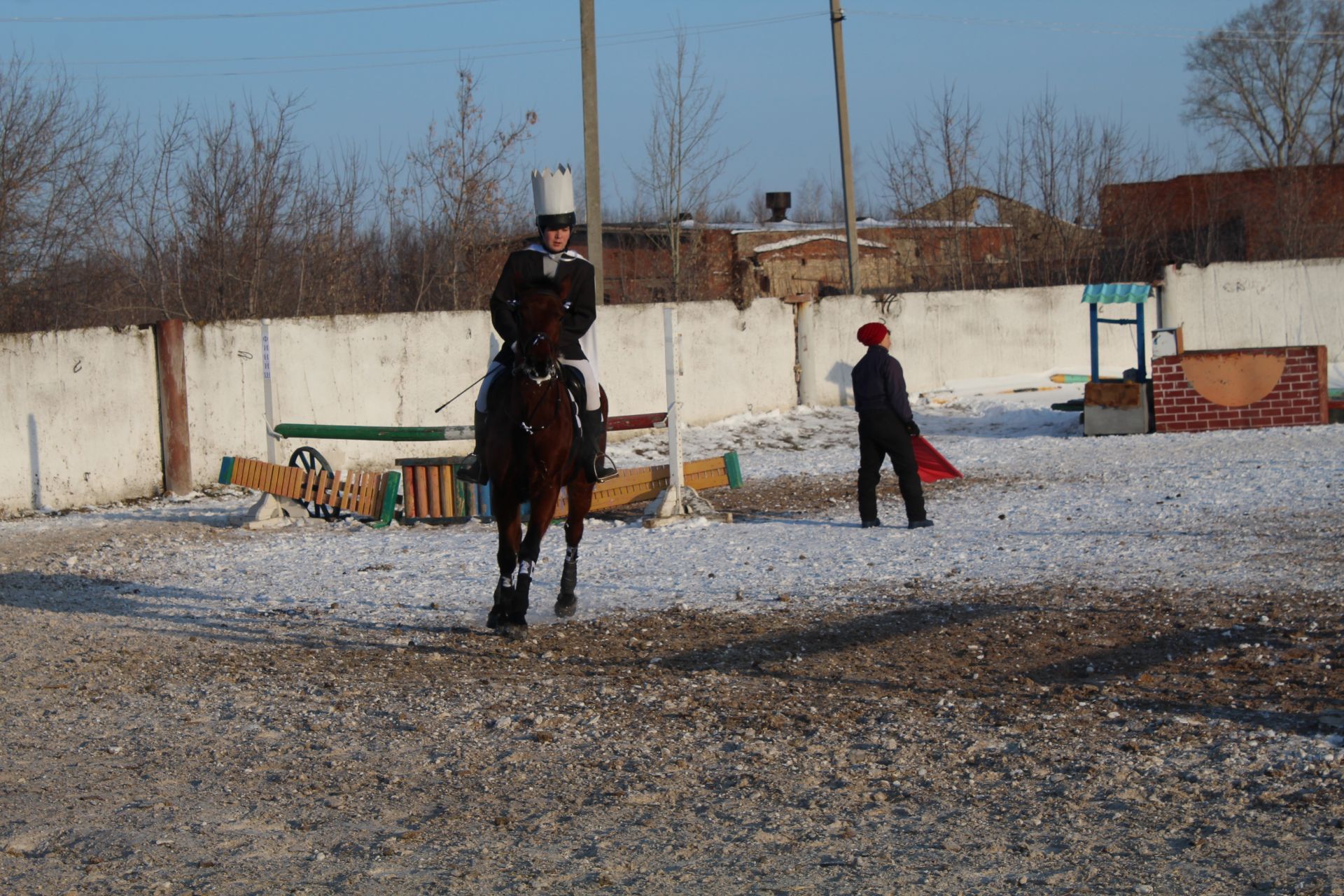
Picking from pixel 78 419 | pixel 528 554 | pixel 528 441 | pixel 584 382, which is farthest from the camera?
pixel 78 419

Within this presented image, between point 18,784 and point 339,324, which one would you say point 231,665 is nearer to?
point 18,784

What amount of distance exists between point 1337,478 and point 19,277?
62.5 feet

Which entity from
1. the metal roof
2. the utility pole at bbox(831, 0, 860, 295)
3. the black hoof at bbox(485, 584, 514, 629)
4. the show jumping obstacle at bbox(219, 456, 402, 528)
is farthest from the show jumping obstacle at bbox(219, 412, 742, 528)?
the utility pole at bbox(831, 0, 860, 295)

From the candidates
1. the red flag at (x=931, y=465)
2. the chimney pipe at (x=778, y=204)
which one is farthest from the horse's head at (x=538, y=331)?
A: the chimney pipe at (x=778, y=204)

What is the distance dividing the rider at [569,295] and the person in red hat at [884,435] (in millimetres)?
4493

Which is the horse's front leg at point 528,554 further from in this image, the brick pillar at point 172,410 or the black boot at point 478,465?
the brick pillar at point 172,410

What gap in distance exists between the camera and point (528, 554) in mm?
8125

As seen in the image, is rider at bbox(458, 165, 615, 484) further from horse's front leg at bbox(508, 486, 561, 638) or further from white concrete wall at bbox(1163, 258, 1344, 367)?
white concrete wall at bbox(1163, 258, 1344, 367)

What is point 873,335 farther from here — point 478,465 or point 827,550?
point 478,465

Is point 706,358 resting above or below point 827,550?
above

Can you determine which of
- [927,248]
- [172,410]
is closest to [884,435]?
[172,410]

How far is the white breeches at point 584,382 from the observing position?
803 centimetres

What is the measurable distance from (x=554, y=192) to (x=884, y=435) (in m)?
5.19

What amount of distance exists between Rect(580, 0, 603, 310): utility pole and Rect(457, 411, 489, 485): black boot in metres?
13.0
